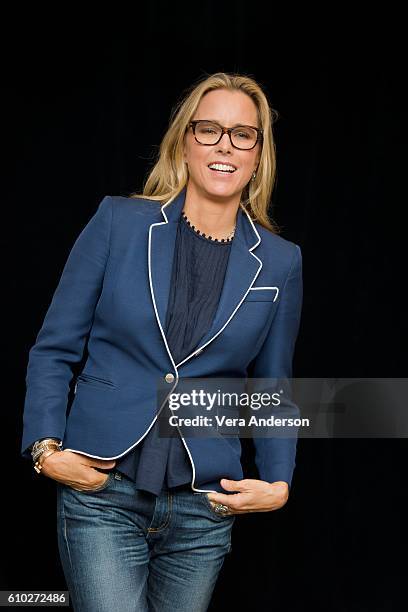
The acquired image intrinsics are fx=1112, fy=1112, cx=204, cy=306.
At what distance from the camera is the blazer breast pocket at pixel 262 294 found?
8.94 feet

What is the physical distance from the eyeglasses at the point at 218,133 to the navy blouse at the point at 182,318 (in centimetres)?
20

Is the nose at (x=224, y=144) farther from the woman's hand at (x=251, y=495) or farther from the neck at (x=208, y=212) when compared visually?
the woman's hand at (x=251, y=495)

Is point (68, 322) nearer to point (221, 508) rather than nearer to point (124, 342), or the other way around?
point (124, 342)

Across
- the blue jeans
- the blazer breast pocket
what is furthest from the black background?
the blue jeans

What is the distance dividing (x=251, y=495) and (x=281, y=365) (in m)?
0.36

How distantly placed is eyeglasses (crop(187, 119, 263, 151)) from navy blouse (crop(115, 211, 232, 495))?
0.65 ft

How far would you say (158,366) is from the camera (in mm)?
2582

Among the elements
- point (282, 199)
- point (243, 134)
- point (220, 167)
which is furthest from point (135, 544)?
point (282, 199)

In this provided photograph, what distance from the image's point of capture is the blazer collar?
2.59 m

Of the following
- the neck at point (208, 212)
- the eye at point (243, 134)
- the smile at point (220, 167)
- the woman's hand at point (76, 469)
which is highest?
the eye at point (243, 134)

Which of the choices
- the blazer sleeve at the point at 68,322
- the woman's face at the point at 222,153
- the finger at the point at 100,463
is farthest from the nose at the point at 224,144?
the finger at the point at 100,463

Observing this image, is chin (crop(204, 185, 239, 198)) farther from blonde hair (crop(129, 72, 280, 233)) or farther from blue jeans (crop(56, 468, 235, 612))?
blue jeans (crop(56, 468, 235, 612))

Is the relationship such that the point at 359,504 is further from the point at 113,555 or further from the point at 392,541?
the point at 113,555

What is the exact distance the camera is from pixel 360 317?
3.94m
